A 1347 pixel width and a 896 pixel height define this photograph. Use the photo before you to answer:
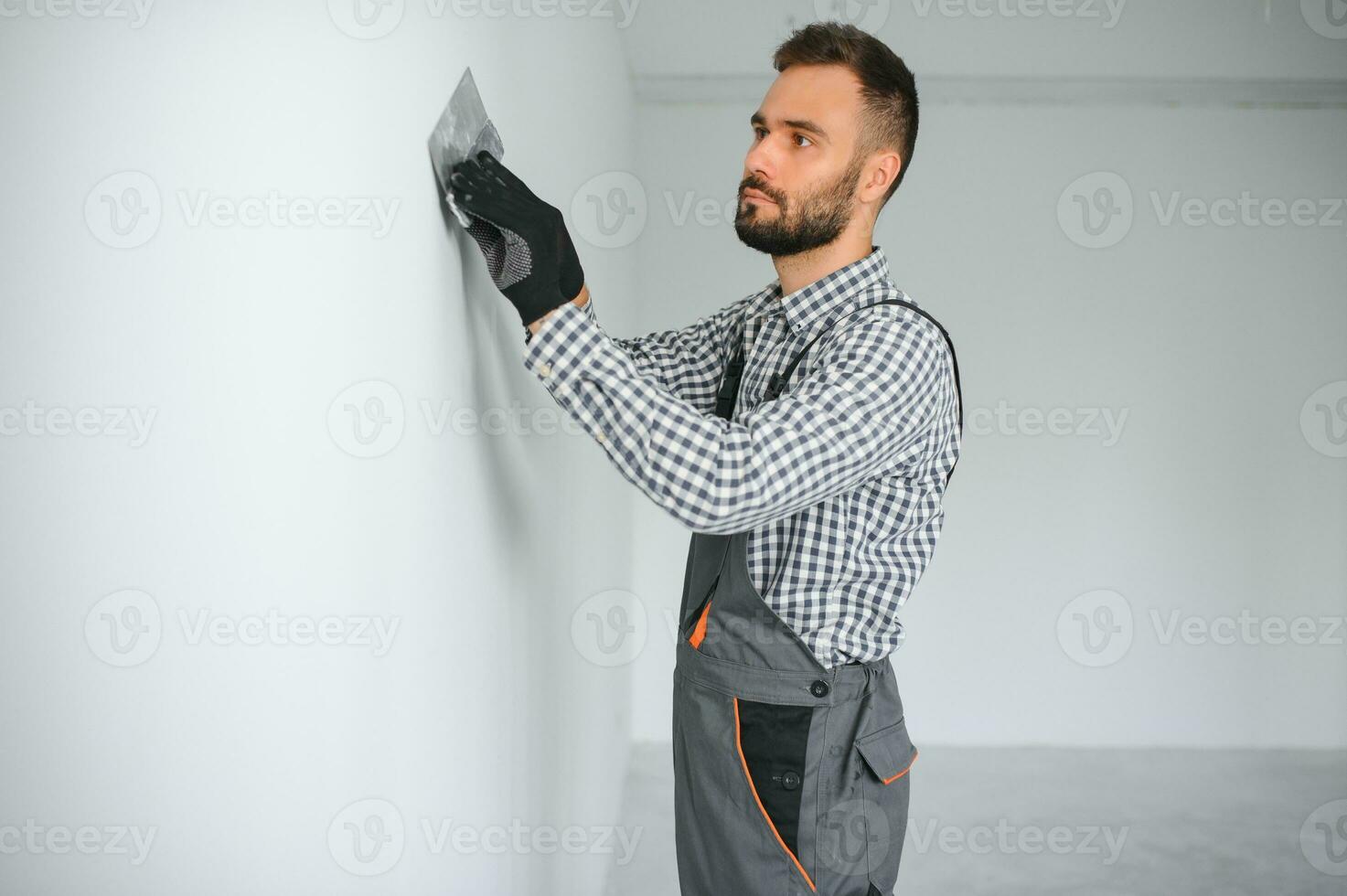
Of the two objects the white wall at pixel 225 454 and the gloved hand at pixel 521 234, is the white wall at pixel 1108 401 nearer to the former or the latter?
the gloved hand at pixel 521 234

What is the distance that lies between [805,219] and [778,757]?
69cm

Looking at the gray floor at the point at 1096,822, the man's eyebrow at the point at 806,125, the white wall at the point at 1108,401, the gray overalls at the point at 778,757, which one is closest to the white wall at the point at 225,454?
the gray overalls at the point at 778,757

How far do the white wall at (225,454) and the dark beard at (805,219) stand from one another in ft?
1.44

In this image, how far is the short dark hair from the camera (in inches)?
54.4

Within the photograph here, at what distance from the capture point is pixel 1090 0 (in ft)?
10.8

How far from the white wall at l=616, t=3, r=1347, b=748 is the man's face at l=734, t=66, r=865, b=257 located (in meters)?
2.58

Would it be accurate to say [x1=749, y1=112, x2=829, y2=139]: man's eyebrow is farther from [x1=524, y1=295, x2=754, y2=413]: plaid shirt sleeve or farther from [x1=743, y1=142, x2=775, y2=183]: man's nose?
[x1=524, y1=295, x2=754, y2=413]: plaid shirt sleeve

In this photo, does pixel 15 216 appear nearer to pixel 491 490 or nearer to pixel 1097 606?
pixel 491 490

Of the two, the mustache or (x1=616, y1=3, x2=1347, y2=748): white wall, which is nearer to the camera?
the mustache

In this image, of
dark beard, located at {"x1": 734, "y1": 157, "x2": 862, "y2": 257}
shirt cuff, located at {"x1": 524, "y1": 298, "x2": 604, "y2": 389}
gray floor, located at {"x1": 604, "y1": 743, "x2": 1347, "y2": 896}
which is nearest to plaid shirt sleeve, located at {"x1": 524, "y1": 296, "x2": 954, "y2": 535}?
shirt cuff, located at {"x1": 524, "y1": 298, "x2": 604, "y2": 389}

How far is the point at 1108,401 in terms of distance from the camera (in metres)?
3.96

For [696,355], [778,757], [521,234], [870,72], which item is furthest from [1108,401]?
[521,234]

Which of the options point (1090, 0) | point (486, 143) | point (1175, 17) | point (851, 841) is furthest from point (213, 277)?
point (1175, 17)

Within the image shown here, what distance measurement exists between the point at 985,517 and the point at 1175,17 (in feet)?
5.97
